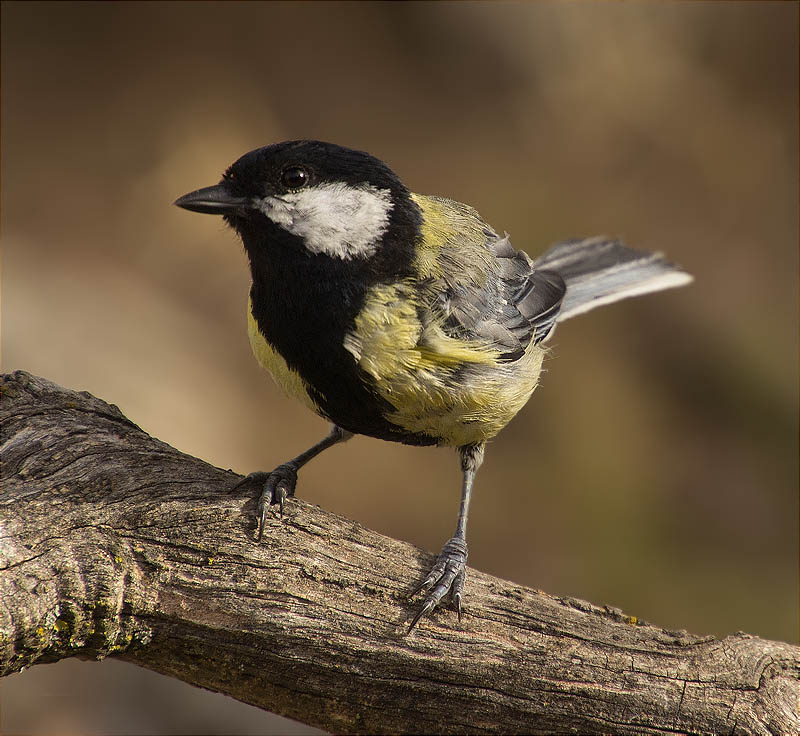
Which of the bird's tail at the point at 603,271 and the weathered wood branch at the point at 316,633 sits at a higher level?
the bird's tail at the point at 603,271

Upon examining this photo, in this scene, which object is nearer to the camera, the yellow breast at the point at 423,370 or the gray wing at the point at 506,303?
the yellow breast at the point at 423,370

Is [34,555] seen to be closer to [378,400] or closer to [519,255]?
[378,400]

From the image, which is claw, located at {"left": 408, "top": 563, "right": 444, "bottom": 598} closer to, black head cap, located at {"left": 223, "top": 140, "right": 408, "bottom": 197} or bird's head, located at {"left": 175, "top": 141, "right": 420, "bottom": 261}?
bird's head, located at {"left": 175, "top": 141, "right": 420, "bottom": 261}

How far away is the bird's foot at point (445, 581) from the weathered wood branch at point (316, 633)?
0.15ft

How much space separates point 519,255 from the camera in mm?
3494

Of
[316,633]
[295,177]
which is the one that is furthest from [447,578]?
[295,177]

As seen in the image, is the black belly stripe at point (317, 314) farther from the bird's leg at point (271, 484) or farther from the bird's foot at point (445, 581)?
the bird's foot at point (445, 581)

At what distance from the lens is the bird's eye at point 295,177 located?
8.32ft

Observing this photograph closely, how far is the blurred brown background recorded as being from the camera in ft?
18.4

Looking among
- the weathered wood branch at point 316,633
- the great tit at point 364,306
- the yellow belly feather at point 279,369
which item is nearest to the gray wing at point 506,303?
the great tit at point 364,306

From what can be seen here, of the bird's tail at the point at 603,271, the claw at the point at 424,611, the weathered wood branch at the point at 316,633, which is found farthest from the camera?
the bird's tail at the point at 603,271

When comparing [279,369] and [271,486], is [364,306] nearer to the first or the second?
[279,369]

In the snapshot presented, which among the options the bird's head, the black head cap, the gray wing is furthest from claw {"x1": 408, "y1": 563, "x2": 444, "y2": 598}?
the black head cap

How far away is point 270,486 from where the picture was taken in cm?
272
